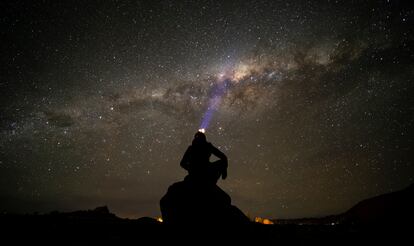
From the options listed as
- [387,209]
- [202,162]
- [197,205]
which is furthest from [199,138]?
[387,209]

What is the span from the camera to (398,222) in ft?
26.5

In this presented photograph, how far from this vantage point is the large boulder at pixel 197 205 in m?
6.38

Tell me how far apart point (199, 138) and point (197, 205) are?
1.74 metres

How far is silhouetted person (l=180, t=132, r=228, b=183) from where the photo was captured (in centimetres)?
699

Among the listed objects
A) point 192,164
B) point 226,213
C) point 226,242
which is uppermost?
point 192,164

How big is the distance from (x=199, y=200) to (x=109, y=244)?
2.44 m

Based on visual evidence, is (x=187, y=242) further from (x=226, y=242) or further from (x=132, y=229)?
(x=132, y=229)

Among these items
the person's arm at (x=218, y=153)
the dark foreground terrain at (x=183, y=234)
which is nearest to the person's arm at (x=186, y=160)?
the person's arm at (x=218, y=153)

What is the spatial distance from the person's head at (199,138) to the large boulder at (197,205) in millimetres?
974

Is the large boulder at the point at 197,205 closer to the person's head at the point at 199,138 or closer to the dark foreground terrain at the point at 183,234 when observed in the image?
the dark foreground terrain at the point at 183,234

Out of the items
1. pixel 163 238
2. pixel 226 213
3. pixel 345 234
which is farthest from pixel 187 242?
pixel 345 234

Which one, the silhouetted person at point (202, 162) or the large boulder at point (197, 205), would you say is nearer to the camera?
the large boulder at point (197, 205)

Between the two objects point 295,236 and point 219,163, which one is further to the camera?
point 295,236

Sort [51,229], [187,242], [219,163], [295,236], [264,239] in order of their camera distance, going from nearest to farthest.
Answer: [187,242], [264,239], [219,163], [51,229], [295,236]
